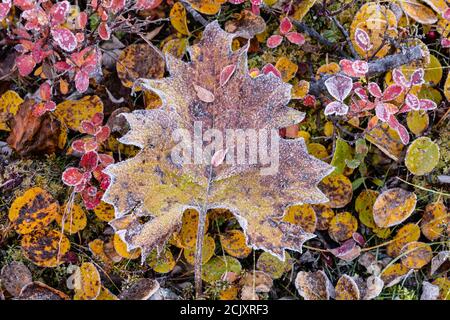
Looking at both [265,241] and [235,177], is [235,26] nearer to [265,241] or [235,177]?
[235,177]

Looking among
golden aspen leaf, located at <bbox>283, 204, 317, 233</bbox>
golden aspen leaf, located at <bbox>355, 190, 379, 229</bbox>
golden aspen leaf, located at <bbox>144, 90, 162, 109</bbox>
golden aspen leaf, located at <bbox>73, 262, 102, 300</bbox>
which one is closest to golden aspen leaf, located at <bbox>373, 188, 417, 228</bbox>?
golden aspen leaf, located at <bbox>355, 190, 379, 229</bbox>

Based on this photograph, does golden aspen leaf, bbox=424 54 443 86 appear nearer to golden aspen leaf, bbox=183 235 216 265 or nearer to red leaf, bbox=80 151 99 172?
golden aspen leaf, bbox=183 235 216 265

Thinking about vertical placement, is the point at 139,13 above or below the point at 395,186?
above

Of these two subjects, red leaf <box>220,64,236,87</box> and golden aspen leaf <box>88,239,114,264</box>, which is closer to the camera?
red leaf <box>220,64,236,87</box>
